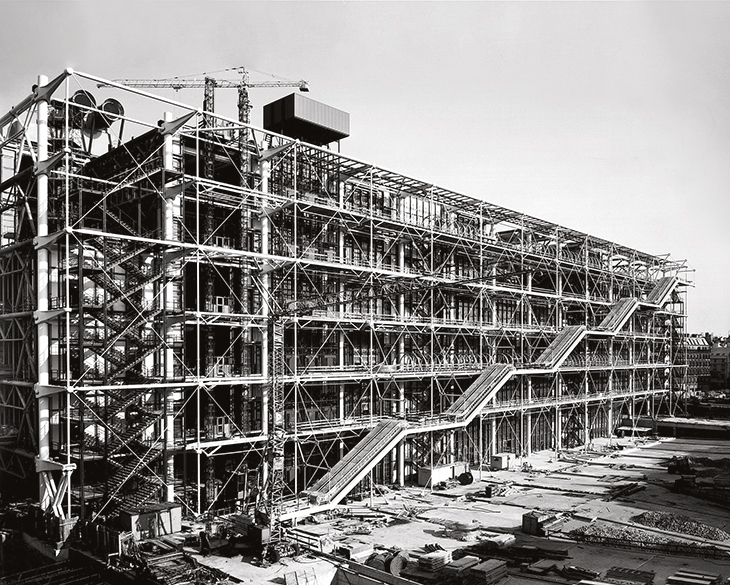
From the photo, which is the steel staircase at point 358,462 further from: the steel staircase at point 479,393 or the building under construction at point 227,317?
the steel staircase at point 479,393

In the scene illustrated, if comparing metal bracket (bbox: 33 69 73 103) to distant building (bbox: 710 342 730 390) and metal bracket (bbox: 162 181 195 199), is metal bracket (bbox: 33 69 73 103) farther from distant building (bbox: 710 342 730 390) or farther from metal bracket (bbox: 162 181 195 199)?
distant building (bbox: 710 342 730 390)

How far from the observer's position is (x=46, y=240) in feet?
89.7

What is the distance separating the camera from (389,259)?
4144cm

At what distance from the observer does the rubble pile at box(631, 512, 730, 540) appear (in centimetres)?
2883

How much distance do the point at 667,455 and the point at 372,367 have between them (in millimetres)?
27177

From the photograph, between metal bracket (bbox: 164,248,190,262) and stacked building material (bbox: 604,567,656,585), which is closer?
stacked building material (bbox: 604,567,656,585)

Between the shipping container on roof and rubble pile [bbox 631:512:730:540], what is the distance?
2644 centimetres

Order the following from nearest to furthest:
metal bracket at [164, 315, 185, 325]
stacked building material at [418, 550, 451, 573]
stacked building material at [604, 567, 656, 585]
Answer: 1. stacked building material at [604, 567, 656, 585]
2. stacked building material at [418, 550, 451, 573]
3. metal bracket at [164, 315, 185, 325]

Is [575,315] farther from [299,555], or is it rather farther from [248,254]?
[299,555]

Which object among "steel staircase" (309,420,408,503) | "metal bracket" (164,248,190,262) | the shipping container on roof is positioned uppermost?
the shipping container on roof

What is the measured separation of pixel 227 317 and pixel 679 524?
22.2 meters

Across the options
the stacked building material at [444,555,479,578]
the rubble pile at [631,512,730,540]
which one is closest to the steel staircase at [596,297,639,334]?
the rubble pile at [631,512,730,540]

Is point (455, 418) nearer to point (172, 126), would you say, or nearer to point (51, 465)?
point (51, 465)

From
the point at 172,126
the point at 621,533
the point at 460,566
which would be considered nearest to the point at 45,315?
the point at 172,126
